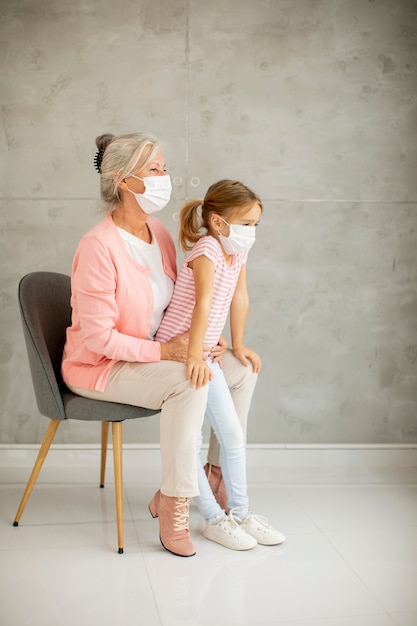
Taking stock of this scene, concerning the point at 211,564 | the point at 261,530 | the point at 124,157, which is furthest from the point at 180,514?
the point at 124,157

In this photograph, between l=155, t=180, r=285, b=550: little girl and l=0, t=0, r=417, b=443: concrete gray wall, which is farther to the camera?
l=0, t=0, r=417, b=443: concrete gray wall

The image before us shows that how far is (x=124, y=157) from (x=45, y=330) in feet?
2.12

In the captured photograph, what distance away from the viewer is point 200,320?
2477 mm

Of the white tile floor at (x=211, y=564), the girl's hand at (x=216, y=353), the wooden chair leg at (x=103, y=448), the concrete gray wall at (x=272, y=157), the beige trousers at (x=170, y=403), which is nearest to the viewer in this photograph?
the white tile floor at (x=211, y=564)

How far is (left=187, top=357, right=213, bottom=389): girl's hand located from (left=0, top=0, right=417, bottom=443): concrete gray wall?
3.06 feet

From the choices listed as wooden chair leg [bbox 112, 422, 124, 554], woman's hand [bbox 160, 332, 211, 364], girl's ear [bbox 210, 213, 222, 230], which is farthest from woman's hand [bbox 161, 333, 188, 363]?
girl's ear [bbox 210, 213, 222, 230]

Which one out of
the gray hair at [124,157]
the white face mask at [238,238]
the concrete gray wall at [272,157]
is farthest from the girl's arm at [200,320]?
the concrete gray wall at [272,157]

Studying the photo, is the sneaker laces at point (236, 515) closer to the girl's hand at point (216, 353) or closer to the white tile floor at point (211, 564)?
the white tile floor at point (211, 564)

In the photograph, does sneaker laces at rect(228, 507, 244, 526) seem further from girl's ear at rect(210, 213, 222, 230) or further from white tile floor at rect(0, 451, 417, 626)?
girl's ear at rect(210, 213, 222, 230)

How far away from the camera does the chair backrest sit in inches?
99.7

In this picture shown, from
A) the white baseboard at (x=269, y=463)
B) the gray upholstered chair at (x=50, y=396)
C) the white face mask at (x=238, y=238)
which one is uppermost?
the white face mask at (x=238, y=238)

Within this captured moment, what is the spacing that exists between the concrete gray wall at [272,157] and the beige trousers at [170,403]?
0.90m

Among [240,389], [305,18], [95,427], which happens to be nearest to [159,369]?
[240,389]

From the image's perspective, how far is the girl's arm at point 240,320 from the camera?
109 inches
